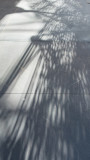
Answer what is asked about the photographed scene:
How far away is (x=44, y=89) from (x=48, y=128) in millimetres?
1093

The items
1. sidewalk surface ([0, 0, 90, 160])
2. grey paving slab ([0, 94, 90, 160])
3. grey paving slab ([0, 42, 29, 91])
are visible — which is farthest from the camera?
grey paving slab ([0, 42, 29, 91])

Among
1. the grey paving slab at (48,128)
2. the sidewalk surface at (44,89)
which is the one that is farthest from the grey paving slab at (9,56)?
the grey paving slab at (48,128)

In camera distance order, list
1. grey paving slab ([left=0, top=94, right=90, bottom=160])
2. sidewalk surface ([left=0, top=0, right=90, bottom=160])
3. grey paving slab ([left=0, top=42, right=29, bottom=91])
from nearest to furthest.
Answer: grey paving slab ([left=0, top=94, right=90, bottom=160]) < sidewalk surface ([left=0, top=0, right=90, bottom=160]) < grey paving slab ([left=0, top=42, right=29, bottom=91])

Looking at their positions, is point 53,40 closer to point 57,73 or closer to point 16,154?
point 57,73

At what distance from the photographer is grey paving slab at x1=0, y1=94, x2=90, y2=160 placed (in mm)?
3312

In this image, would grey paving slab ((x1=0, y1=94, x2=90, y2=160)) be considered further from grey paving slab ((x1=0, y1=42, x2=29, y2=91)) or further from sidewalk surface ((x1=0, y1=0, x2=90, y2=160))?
grey paving slab ((x1=0, y1=42, x2=29, y2=91))

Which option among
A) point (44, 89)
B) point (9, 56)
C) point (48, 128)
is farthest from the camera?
point (9, 56)

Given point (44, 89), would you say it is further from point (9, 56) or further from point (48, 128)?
point (9, 56)

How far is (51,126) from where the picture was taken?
12.4ft

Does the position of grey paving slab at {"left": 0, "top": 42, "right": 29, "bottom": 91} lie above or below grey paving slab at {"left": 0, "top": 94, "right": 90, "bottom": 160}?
below

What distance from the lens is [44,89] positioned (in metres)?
4.65

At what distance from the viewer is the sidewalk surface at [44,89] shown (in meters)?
3.43

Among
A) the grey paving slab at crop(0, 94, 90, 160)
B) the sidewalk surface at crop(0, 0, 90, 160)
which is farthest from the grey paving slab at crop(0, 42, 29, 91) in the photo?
the grey paving slab at crop(0, 94, 90, 160)

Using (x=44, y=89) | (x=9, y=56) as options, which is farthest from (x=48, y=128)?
(x=9, y=56)
